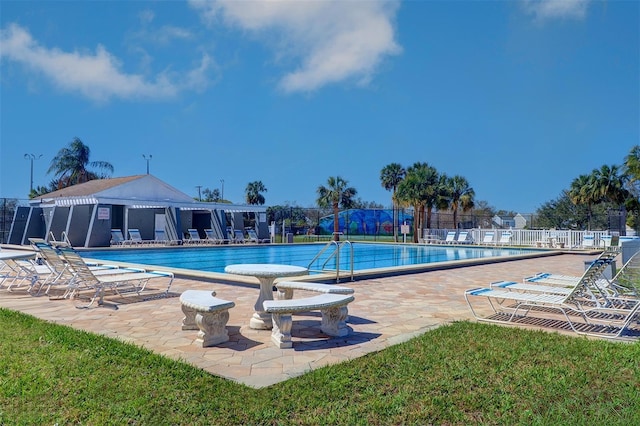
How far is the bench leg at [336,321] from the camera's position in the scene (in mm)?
4379

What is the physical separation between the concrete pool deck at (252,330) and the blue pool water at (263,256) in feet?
20.8

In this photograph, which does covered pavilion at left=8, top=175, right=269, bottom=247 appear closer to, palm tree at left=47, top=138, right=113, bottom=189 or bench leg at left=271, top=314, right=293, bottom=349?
palm tree at left=47, top=138, right=113, bottom=189

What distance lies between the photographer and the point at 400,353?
370cm

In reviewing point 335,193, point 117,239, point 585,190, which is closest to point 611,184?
point 585,190

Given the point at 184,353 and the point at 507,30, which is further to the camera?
the point at 507,30

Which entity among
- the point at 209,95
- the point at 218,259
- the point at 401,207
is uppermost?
the point at 209,95

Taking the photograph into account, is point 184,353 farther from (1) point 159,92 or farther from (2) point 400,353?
(1) point 159,92

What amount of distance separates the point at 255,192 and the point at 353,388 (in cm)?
4327

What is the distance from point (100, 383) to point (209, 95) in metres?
27.6

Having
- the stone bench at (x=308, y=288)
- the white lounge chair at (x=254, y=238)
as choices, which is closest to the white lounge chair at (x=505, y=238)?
the white lounge chair at (x=254, y=238)

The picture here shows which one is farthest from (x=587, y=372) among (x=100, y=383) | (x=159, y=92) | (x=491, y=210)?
(x=491, y=210)

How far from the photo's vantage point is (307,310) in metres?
4.02

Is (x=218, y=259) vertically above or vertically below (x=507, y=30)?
below

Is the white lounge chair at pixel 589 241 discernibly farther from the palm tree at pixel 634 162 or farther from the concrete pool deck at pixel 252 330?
the concrete pool deck at pixel 252 330
